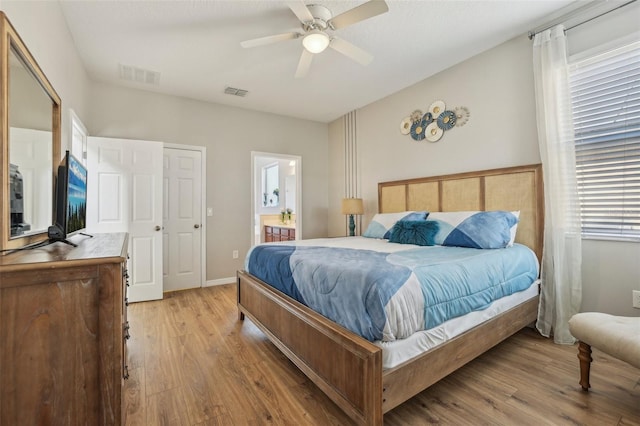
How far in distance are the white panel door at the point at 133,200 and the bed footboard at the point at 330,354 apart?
6.95 ft

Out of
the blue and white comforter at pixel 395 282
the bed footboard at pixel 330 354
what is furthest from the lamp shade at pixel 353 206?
the bed footboard at pixel 330 354

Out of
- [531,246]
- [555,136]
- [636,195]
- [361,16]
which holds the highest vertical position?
[361,16]

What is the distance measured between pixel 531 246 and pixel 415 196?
1357 millimetres

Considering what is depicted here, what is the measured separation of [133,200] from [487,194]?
160 inches

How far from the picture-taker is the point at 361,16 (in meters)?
2.05

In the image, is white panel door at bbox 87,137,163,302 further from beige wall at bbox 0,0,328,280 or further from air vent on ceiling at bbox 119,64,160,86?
air vent on ceiling at bbox 119,64,160,86

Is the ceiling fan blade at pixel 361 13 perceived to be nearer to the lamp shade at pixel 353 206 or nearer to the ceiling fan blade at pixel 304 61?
the ceiling fan blade at pixel 304 61

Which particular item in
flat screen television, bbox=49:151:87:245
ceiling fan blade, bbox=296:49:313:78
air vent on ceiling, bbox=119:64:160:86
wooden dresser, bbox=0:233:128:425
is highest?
air vent on ceiling, bbox=119:64:160:86

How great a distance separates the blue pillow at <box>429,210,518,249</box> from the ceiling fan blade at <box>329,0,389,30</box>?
1.85 metres

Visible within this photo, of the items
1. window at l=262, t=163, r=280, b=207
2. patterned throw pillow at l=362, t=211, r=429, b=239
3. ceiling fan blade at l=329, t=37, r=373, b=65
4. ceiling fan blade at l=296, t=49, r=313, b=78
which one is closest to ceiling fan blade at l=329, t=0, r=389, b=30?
ceiling fan blade at l=329, t=37, r=373, b=65

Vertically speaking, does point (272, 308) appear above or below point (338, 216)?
below

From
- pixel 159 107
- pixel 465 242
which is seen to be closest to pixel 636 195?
pixel 465 242

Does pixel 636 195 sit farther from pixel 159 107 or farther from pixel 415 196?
pixel 159 107

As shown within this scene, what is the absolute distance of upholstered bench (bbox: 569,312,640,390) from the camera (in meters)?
1.48
